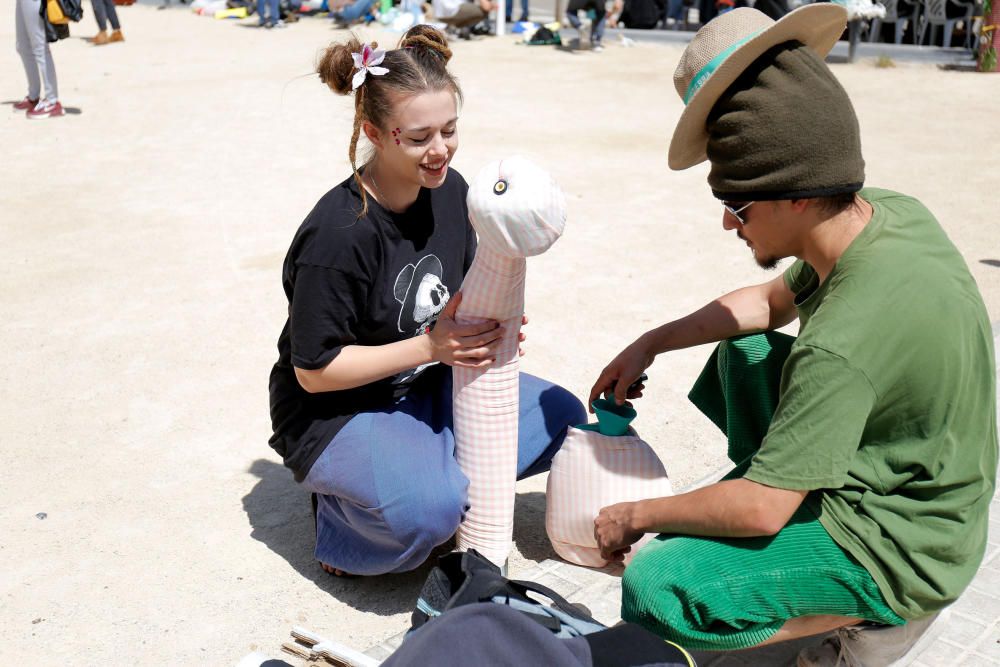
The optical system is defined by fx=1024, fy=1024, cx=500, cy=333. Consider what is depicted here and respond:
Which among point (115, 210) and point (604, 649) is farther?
point (115, 210)

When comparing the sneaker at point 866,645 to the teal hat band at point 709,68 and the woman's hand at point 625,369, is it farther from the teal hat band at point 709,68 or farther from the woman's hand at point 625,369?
the teal hat band at point 709,68

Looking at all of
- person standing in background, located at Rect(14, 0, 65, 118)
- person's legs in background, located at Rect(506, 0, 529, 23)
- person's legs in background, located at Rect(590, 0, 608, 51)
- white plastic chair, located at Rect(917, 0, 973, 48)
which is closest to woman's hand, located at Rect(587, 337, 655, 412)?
person standing in background, located at Rect(14, 0, 65, 118)

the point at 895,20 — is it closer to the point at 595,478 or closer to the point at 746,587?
the point at 595,478

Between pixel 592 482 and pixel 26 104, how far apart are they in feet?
29.3

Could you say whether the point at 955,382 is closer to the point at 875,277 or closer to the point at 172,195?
the point at 875,277

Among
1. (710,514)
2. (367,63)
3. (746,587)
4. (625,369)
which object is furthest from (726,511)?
(367,63)

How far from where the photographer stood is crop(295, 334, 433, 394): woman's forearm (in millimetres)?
2658

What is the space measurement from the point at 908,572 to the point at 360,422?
143 cm

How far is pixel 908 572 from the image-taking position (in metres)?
2.11

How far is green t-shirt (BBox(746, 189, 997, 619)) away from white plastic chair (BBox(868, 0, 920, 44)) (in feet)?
45.3

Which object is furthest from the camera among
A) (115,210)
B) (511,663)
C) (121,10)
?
(121,10)

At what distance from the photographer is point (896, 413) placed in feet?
6.72

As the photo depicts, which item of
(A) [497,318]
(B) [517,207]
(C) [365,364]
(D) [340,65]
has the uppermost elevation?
(D) [340,65]

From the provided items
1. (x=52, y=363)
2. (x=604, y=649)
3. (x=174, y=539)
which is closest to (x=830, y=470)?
(x=604, y=649)
